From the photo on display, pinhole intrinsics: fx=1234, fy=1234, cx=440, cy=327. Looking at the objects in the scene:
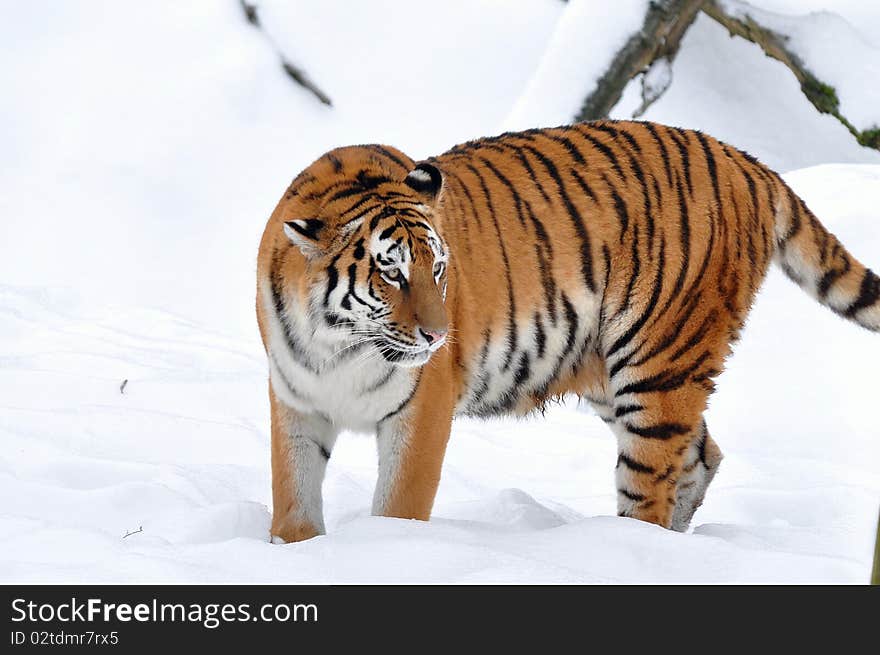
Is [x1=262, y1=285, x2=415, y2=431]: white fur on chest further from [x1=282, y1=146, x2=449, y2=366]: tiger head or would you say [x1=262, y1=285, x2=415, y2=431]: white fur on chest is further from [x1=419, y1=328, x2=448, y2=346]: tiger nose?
[x1=419, y1=328, x2=448, y2=346]: tiger nose

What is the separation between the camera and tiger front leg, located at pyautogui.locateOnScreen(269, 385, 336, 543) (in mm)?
3703

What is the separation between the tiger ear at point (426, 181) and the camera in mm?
3566

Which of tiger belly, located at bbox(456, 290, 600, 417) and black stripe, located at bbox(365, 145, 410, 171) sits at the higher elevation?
black stripe, located at bbox(365, 145, 410, 171)

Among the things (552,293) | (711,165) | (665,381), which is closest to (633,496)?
(665,381)

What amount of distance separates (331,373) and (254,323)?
4405 mm

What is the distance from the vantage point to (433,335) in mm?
3264

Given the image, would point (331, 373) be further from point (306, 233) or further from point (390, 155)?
point (390, 155)

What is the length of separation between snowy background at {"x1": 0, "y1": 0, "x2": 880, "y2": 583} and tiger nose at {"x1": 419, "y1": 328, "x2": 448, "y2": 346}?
496mm

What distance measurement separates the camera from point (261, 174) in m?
10.2

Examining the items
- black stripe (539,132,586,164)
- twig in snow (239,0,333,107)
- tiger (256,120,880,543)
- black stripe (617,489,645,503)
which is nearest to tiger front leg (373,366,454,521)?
tiger (256,120,880,543)
